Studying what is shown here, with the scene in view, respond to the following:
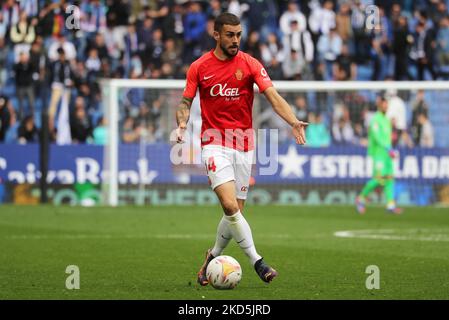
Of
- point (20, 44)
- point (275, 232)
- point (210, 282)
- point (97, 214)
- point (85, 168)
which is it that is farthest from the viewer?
point (20, 44)

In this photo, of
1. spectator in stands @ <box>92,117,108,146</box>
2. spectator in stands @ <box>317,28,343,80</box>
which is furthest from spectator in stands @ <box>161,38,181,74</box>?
spectator in stands @ <box>317,28,343,80</box>

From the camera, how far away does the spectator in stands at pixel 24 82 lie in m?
26.7

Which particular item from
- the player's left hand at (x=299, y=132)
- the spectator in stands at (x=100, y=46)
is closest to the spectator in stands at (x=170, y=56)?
the spectator in stands at (x=100, y=46)

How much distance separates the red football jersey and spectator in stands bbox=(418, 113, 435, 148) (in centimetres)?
1624

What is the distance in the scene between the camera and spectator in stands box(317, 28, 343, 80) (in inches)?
1157

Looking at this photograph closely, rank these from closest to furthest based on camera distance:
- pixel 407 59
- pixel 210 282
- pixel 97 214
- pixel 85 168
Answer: pixel 210 282 < pixel 97 214 < pixel 85 168 < pixel 407 59

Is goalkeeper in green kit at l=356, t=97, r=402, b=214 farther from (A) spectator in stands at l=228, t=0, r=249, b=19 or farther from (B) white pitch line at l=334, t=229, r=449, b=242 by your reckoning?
(A) spectator in stands at l=228, t=0, r=249, b=19

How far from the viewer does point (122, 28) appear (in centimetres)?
2886

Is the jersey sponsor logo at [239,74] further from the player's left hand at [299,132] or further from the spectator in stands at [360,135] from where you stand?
the spectator in stands at [360,135]

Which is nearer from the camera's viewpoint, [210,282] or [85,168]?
[210,282]

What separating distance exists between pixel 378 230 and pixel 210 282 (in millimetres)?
9025

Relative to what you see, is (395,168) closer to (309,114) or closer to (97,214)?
(309,114)
